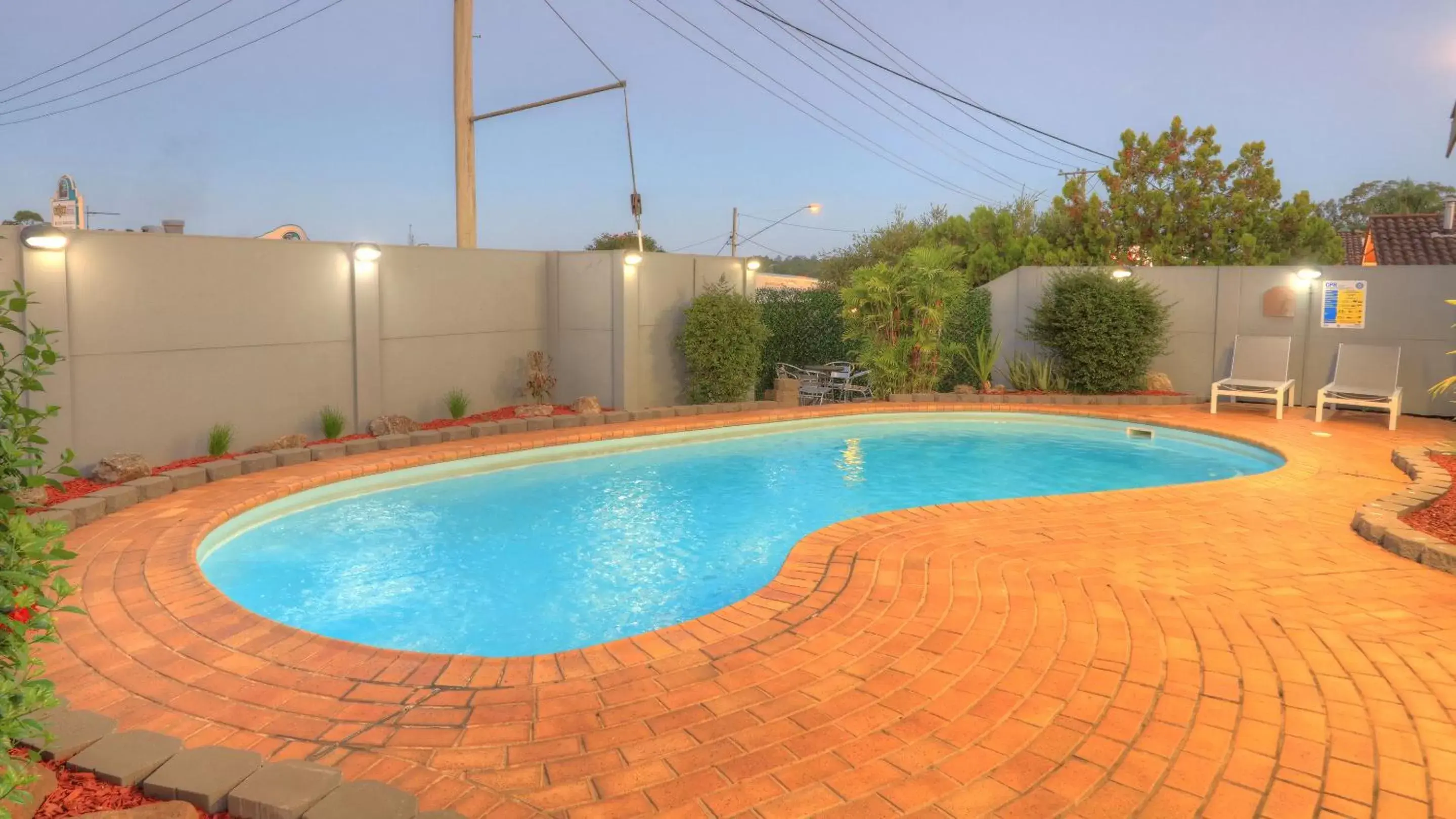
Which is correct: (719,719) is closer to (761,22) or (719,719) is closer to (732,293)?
(732,293)

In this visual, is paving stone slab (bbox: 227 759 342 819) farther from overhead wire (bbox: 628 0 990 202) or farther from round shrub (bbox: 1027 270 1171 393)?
overhead wire (bbox: 628 0 990 202)

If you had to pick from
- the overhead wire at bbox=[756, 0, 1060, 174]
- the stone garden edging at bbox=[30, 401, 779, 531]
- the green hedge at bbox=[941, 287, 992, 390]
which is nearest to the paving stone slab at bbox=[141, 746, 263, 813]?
the stone garden edging at bbox=[30, 401, 779, 531]

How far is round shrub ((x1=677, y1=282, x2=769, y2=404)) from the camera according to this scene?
37.5 ft

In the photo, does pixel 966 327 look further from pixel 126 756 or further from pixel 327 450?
pixel 126 756

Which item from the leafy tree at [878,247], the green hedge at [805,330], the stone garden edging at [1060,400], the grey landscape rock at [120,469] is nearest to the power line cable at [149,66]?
the green hedge at [805,330]

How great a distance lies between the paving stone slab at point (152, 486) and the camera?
6574mm

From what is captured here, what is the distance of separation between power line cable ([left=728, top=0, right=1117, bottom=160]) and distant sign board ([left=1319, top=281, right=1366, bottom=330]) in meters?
10.1

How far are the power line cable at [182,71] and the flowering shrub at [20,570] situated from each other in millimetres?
15951

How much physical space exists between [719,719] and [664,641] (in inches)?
33.2

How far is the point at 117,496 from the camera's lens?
6238 mm

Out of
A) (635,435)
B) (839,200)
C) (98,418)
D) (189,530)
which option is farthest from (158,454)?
(839,200)

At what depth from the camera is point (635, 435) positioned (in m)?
9.96

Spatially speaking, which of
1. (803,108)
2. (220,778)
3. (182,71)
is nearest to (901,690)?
(220,778)

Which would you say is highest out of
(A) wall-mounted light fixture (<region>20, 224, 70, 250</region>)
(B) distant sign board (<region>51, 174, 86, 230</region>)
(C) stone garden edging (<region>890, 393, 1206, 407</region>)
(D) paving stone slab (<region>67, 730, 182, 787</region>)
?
(B) distant sign board (<region>51, 174, 86, 230</region>)
